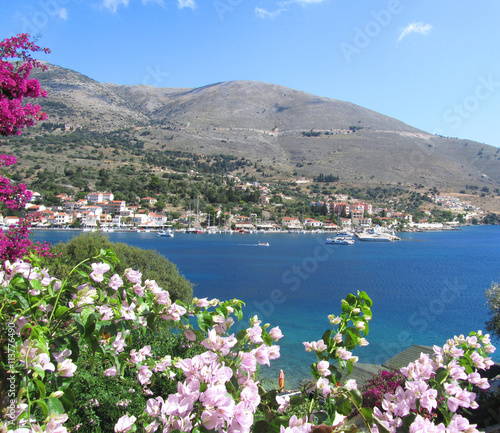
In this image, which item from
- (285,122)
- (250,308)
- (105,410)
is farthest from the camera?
(285,122)

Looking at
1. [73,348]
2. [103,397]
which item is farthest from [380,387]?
[73,348]

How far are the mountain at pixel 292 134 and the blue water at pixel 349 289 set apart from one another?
62968 millimetres

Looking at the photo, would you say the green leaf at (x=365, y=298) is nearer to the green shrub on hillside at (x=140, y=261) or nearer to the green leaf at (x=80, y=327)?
the green leaf at (x=80, y=327)

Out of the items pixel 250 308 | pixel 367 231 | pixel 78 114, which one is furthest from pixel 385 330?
pixel 78 114

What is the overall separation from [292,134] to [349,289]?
340 ft

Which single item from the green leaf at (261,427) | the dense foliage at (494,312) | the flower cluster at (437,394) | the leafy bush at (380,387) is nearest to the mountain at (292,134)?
the dense foliage at (494,312)

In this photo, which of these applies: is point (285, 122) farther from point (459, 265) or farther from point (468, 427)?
point (468, 427)

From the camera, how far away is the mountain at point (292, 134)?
3848 inches

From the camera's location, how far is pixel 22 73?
10.5 feet

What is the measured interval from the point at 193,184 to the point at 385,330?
6238cm

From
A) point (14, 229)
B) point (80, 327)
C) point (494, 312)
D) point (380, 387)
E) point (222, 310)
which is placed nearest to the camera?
point (80, 327)

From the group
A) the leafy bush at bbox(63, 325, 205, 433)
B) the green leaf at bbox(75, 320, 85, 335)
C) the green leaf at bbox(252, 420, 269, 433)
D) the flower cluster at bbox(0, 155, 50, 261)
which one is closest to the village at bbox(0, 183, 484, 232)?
the flower cluster at bbox(0, 155, 50, 261)

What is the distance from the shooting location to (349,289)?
2042 cm

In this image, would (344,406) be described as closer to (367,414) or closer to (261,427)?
(367,414)
